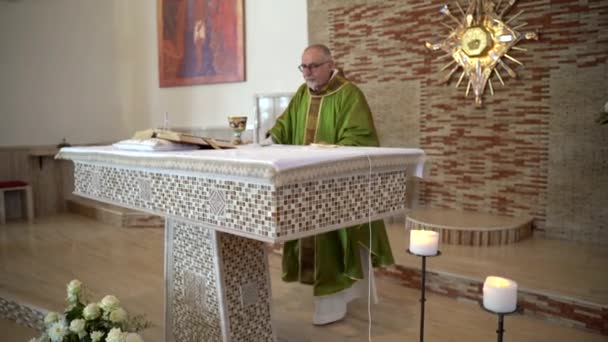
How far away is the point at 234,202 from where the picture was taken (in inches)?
86.3

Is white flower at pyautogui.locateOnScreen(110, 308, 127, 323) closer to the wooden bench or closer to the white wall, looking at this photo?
the white wall

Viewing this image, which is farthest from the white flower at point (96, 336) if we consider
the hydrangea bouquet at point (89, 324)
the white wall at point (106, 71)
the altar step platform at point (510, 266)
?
the white wall at point (106, 71)

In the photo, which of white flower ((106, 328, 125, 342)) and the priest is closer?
white flower ((106, 328, 125, 342))

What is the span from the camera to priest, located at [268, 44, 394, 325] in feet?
11.5

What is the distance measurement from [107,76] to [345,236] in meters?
6.94

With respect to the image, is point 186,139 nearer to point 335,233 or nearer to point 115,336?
point 115,336

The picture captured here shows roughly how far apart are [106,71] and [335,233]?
6871 mm

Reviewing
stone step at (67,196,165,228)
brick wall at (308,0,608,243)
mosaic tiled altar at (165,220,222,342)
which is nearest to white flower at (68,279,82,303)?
mosaic tiled altar at (165,220,222,342)

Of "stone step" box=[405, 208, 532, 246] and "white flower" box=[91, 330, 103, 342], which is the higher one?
"white flower" box=[91, 330, 103, 342]

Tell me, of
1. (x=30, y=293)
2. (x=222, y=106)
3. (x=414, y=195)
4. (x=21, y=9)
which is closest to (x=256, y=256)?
(x=30, y=293)

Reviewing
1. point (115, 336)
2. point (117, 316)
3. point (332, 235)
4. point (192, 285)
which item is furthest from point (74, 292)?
point (332, 235)

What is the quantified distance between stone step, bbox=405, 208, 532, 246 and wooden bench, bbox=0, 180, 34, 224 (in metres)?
5.52

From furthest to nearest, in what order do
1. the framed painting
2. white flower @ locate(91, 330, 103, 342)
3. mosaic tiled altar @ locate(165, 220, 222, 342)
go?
the framed painting
mosaic tiled altar @ locate(165, 220, 222, 342)
white flower @ locate(91, 330, 103, 342)

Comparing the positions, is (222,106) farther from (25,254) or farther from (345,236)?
(345,236)
